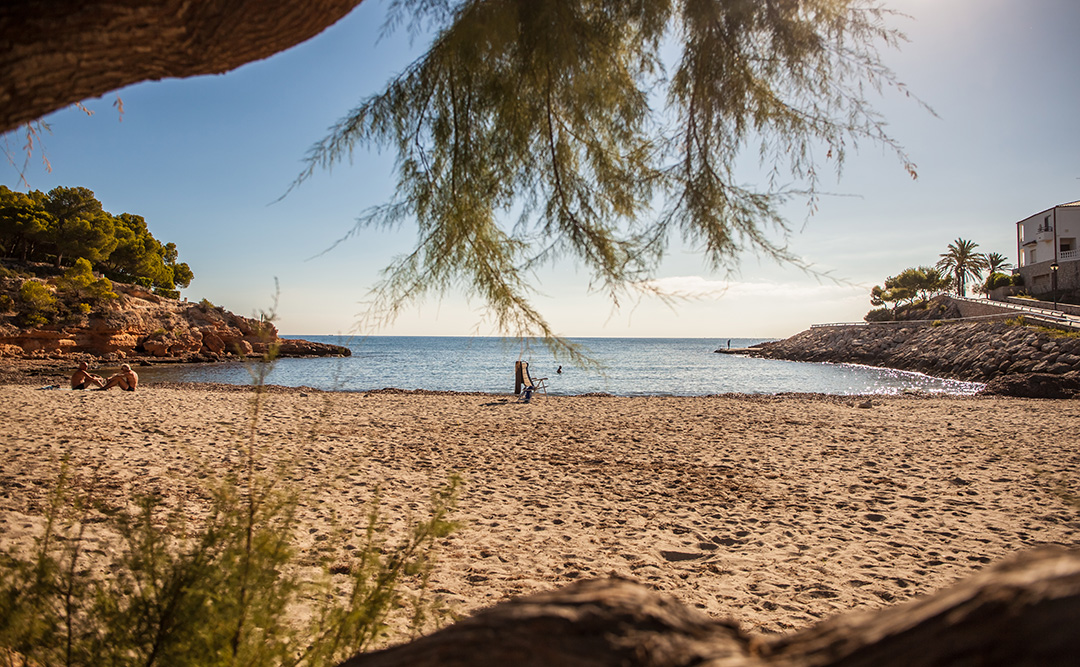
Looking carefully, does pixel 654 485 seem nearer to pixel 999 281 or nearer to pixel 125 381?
pixel 125 381

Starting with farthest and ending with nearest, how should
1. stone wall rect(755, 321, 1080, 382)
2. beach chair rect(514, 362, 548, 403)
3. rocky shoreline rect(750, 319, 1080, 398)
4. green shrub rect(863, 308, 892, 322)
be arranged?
green shrub rect(863, 308, 892, 322), stone wall rect(755, 321, 1080, 382), rocky shoreline rect(750, 319, 1080, 398), beach chair rect(514, 362, 548, 403)

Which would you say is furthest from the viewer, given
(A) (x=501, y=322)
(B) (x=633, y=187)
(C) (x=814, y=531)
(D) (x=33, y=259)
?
(D) (x=33, y=259)

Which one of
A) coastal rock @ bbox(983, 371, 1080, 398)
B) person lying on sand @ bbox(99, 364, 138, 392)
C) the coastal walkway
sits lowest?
person lying on sand @ bbox(99, 364, 138, 392)

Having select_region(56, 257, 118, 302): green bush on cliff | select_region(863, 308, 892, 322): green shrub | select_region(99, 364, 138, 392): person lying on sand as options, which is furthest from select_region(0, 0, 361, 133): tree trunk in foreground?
select_region(863, 308, 892, 322): green shrub

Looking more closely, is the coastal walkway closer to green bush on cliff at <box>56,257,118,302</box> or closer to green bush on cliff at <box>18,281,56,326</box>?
green bush on cliff at <box>18,281,56,326</box>

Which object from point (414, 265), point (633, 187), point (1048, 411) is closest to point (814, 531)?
point (633, 187)

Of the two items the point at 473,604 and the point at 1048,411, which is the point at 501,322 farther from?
the point at 1048,411

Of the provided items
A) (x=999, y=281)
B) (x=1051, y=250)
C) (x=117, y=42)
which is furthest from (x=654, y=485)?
(x=999, y=281)

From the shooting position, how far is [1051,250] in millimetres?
41656

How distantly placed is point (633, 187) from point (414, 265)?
47.9 inches

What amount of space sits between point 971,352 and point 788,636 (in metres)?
33.2

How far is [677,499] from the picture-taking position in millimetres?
5871

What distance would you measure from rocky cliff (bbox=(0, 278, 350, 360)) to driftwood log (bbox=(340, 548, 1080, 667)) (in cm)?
2629

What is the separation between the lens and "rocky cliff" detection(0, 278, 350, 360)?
2830 cm
